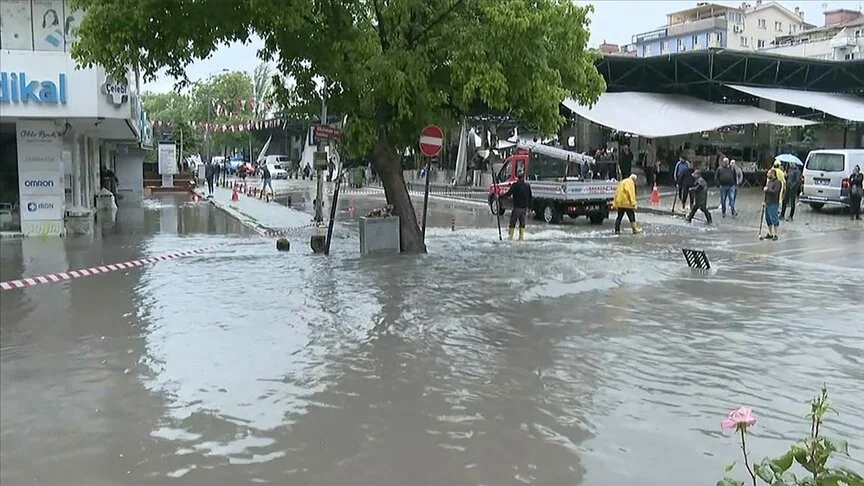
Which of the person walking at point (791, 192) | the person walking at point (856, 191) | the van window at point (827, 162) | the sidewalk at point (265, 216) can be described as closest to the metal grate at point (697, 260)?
the person walking at point (791, 192)

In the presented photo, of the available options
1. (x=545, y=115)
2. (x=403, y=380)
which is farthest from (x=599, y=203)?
(x=403, y=380)

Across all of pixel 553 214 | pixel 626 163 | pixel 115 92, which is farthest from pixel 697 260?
pixel 626 163

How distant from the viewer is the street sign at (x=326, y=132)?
50.5 feet

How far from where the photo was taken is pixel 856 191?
22.9m

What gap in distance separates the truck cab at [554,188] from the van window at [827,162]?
6838 millimetres

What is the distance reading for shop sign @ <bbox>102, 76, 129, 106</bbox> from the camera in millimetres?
17688

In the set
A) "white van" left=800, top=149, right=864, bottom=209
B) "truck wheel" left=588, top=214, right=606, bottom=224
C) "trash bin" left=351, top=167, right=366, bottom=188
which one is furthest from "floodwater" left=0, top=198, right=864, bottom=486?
"trash bin" left=351, top=167, right=366, bottom=188

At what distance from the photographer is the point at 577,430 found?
5844 mm

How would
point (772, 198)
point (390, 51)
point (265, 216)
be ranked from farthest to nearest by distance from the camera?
point (265, 216) < point (772, 198) < point (390, 51)

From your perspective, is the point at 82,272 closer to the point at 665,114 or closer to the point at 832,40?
the point at 665,114

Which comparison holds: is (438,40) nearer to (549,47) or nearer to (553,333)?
(549,47)

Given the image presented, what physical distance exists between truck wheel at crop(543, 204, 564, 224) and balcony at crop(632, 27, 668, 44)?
255 feet

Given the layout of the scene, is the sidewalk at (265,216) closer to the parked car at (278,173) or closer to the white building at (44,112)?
the white building at (44,112)

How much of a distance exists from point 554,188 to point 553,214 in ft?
2.57
